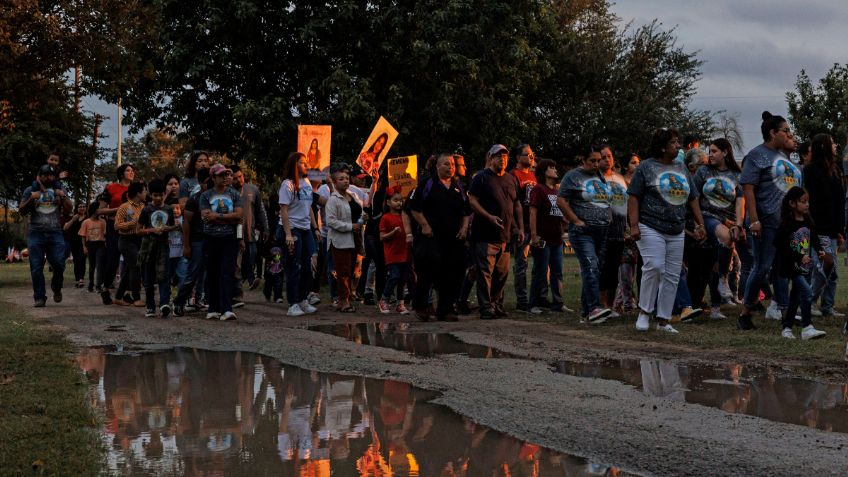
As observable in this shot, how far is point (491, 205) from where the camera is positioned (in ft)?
43.4

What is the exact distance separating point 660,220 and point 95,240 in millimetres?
12522

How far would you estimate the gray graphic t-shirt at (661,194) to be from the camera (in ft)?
36.2

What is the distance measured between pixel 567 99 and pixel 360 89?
20.3m

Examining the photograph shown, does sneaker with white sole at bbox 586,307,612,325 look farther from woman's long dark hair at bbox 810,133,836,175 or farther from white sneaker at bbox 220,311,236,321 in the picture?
white sneaker at bbox 220,311,236,321

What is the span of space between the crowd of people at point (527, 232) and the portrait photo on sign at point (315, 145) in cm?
187

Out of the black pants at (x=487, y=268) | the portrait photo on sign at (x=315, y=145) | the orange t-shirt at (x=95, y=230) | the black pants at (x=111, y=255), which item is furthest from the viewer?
the orange t-shirt at (x=95, y=230)

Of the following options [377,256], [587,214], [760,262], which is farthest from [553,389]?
[377,256]

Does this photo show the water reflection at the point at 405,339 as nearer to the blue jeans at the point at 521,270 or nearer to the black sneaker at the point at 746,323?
the blue jeans at the point at 521,270

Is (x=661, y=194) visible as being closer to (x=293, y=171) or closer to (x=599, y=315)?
(x=599, y=315)

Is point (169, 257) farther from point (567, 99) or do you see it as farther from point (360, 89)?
point (567, 99)

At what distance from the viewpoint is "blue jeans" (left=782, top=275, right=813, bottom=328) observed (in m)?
10.2

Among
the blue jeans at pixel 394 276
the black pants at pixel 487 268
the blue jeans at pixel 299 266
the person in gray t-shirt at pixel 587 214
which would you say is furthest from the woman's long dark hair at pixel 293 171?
the person in gray t-shirt at pixel 587 214

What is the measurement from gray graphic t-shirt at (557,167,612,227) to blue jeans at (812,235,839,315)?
2.35 meters

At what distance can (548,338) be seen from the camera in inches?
420
